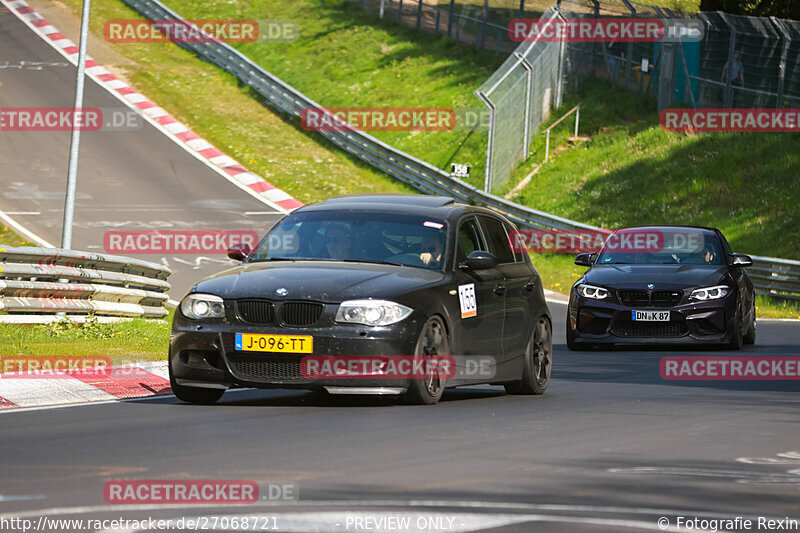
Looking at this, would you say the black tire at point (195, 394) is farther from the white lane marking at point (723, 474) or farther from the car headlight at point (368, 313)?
the white lane marking at point (723, 474)

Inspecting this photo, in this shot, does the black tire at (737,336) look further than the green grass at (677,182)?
No

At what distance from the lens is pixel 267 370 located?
34.1ft

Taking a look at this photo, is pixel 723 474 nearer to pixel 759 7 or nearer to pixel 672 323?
pixel 672 323

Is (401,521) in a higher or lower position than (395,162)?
higher

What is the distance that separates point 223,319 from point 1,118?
107 feet

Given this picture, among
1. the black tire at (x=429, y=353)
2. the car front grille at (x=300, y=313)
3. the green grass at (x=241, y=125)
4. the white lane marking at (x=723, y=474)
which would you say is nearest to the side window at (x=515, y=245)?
the black tire at (x=429, y=353)

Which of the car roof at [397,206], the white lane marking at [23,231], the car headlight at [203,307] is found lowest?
the white lane marking at [23,231]

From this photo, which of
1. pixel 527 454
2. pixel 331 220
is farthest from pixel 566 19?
pixel 527 454

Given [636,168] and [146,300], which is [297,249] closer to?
[146,300]

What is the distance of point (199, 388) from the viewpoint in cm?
1086

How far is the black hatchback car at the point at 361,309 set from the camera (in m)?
10.4

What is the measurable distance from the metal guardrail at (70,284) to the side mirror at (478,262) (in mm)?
5540

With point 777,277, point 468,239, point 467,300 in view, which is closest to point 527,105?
point 777,277

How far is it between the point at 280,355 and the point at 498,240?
10.1 ft
